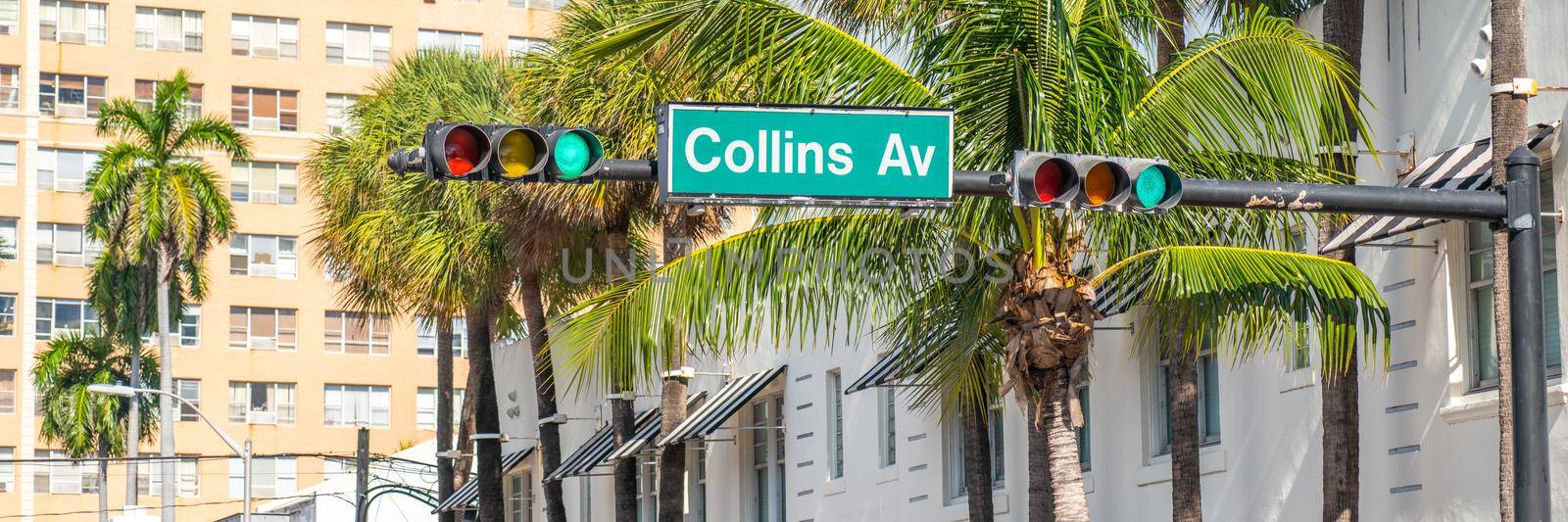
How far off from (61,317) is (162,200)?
21712 millimetres

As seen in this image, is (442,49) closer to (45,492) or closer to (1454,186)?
(1454,186)

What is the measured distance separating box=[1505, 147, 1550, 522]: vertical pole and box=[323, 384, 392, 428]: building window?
67611mm

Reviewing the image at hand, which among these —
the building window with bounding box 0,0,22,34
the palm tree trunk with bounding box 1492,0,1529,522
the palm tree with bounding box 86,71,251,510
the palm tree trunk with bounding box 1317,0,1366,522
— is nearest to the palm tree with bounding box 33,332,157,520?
the palm tree with bounding box 86,71,251,510

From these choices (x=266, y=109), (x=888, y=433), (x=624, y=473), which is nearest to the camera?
(x=888, y=433)

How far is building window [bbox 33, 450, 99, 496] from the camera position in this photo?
73.1 metres

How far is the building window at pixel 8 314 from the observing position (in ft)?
239

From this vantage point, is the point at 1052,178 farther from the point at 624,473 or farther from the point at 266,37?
the point at 266,37

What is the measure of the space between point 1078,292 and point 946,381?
2.99 m

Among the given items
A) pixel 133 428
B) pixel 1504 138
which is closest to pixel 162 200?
pixel 133 428

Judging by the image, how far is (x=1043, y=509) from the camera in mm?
20109

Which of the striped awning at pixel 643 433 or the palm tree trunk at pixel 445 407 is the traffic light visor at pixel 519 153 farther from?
the palm tree trunk at pixel 445 407

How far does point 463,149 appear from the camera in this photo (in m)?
10.5

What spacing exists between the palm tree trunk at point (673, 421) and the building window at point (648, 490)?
9262mm

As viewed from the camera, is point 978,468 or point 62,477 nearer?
point 978,468
